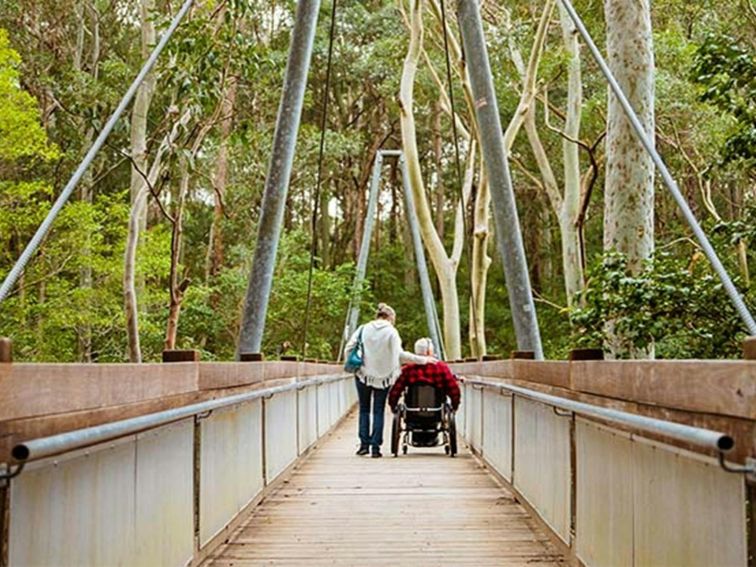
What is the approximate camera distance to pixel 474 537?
201 inches

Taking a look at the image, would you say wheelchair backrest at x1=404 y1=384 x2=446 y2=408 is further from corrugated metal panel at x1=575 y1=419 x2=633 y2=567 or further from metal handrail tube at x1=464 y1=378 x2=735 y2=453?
corrugated metal panel at x1=575 y1=419 x2=633 y2=567

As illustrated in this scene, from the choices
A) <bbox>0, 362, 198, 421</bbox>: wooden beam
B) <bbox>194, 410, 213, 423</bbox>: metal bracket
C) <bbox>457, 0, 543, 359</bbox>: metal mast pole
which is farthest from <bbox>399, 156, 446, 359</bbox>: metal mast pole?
<bbox>0, 362, 198, 421</bbox>: wooden beam

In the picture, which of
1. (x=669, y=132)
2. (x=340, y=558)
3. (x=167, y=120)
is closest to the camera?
(x=340, y=558)

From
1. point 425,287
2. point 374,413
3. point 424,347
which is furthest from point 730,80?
point 425,287

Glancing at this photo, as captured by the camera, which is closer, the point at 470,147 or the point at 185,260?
the point at 470,147

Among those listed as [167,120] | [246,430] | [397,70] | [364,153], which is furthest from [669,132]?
[246,430]

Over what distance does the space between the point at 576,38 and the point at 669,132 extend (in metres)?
4.75

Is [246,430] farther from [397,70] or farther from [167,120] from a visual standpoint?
[397,70]

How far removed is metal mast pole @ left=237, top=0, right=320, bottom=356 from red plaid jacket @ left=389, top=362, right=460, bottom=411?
59.8 inches

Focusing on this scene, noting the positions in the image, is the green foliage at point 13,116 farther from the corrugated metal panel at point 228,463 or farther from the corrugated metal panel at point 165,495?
the corrugated metal panel at point 165,495

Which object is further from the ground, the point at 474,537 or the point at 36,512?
the point at 36,512

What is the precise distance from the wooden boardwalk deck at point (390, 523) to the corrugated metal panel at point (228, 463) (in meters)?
0.16

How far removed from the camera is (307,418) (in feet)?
31.9

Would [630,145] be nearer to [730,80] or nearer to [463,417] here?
[730,80]
